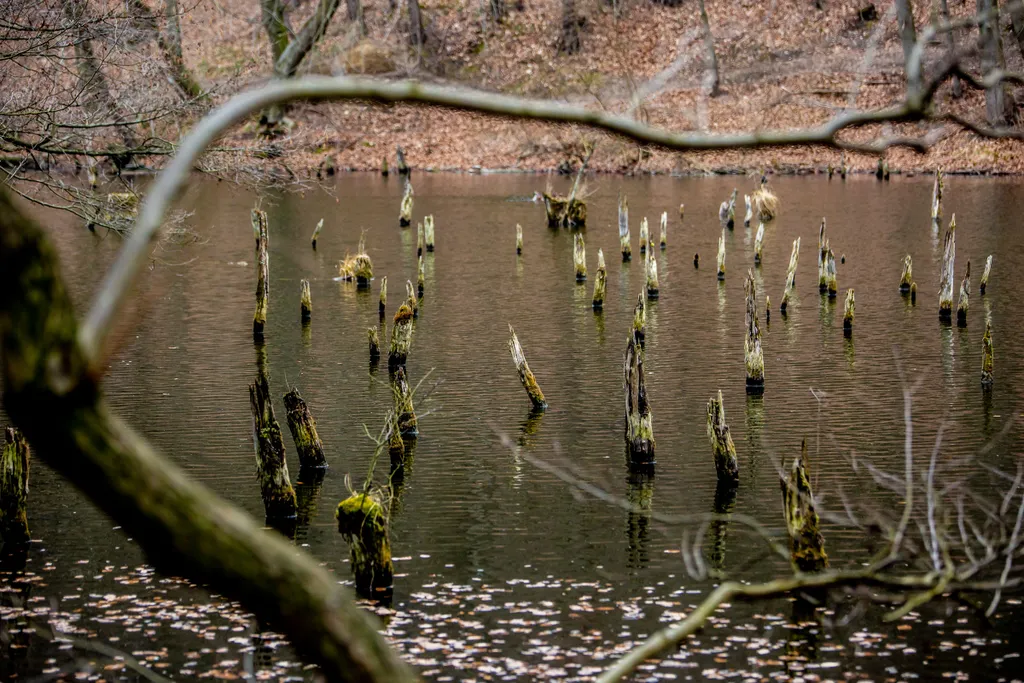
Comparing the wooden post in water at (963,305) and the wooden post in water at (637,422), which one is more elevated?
the wooden post in water at (963,305)

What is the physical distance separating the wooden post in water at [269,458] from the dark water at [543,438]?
1.53 feet

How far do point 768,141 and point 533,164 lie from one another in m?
59.7

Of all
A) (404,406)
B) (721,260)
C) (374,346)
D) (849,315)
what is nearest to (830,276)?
(721,260)

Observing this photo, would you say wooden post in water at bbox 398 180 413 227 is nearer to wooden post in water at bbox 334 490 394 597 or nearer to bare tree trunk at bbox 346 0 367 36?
bare tree trunk at bbox 346 0 367 36

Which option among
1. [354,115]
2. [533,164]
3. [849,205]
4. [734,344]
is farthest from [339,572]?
[354,115]

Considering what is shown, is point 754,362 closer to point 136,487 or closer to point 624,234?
point 624,234

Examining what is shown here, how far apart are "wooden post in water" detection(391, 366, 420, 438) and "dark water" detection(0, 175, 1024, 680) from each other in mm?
379

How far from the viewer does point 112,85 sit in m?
18.8

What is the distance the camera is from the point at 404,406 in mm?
18000

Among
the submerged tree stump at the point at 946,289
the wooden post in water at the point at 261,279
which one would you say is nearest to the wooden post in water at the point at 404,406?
the wooden post in water at the point at 261,279

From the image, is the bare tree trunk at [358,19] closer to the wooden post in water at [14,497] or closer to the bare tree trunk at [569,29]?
the wooden post in water at [14,497]

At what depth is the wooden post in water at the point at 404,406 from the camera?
17.6m

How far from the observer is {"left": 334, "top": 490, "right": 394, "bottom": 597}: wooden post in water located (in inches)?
509

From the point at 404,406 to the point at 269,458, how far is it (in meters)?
3.21
